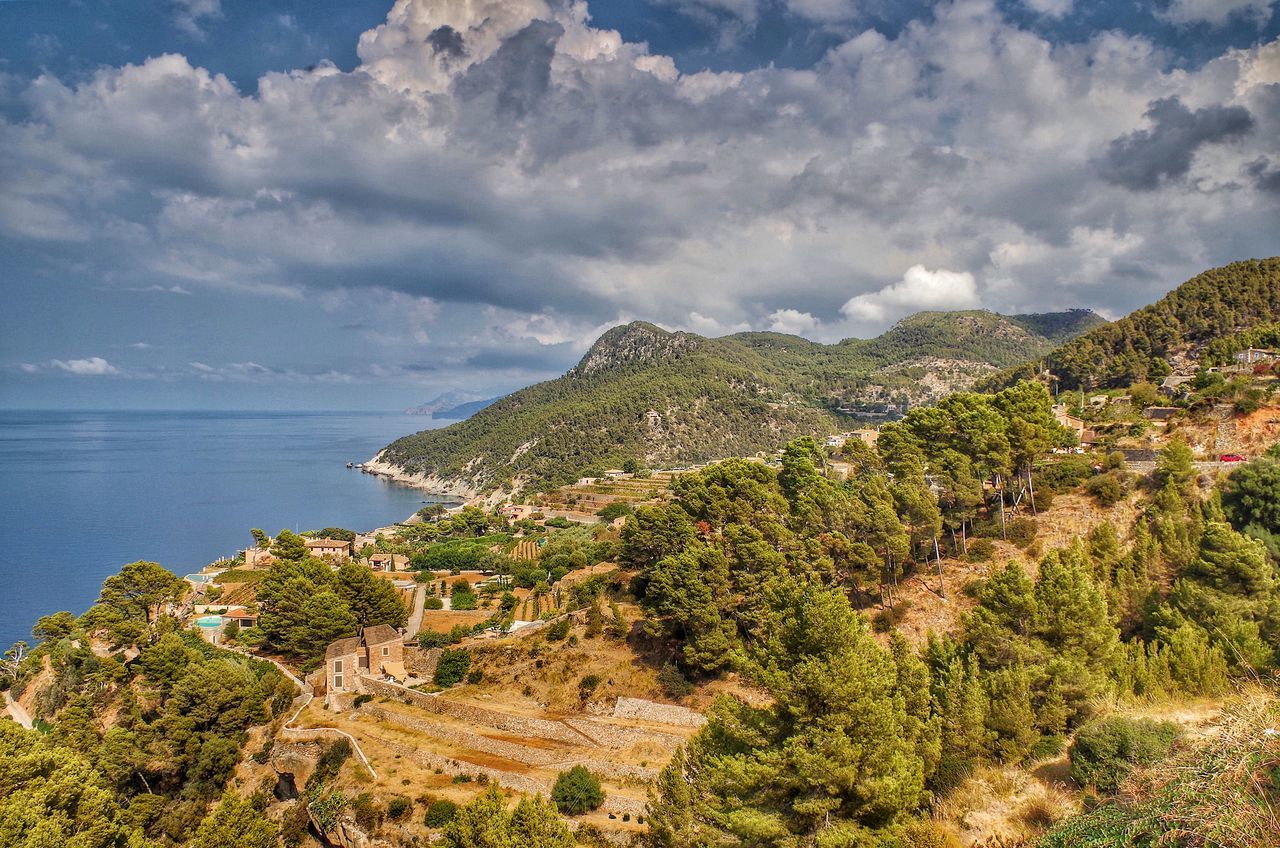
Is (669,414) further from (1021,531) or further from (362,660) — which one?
(362,660)

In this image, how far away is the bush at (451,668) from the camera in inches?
1106

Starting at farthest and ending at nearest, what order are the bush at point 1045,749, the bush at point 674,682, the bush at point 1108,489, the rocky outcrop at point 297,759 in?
the bush at point 1108,489
the bush at point 674,682
the rocky outcrop at point 297,759
the bush at point 1045,749

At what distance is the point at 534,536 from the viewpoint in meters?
64.8

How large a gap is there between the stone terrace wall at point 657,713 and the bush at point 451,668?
7.99 m

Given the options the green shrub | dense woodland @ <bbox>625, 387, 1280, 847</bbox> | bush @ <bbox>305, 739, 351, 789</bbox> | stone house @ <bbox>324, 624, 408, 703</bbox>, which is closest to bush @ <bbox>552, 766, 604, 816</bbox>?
dense woodland @ <bbox>625, 387, 1280, 847</bbox>

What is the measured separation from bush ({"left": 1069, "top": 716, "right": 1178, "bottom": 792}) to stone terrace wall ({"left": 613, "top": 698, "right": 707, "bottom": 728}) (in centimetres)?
1292

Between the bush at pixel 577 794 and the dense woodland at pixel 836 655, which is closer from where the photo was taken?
the dense woodland at pixel 836 655

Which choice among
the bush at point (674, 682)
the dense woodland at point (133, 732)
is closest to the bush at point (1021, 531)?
the bush at point (674, 682)

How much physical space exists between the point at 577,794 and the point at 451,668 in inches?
461

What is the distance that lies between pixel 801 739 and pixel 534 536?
56014mm

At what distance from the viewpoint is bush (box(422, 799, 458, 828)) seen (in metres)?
19.2

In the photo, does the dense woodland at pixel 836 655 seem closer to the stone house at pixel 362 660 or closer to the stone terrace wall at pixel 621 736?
the stone house at pixel 362 660

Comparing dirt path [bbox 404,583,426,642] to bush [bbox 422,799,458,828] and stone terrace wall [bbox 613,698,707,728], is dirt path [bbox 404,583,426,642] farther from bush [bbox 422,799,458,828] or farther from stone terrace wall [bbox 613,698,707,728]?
bush [bbox 422,799,458,828]

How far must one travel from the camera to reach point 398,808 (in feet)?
65.1
